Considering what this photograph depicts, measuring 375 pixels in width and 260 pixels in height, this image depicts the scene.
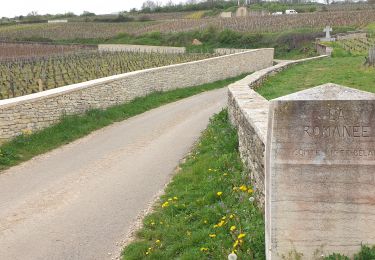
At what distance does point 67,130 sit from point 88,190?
461 centimetres

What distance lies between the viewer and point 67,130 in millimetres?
13023

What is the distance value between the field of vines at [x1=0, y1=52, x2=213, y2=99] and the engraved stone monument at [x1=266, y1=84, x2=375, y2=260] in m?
18.5

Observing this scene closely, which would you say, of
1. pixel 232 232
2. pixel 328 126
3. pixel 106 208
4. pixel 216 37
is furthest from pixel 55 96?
pixel 216 37

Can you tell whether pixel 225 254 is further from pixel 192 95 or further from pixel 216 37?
pixel 216 37

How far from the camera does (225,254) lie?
5.25 m

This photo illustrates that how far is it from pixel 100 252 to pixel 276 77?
51.2 feet

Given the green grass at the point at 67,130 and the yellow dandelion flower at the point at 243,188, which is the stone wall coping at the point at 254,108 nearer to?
the yellow dandelion flower at the point at 243,188

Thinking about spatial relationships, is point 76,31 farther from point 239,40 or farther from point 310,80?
point 310,80

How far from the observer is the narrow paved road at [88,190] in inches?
263

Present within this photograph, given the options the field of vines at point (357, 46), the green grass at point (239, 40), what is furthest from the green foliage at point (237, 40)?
the field of vines at point (357, 46)

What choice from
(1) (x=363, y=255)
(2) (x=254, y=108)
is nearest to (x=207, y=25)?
(2) (x=254, y=108)

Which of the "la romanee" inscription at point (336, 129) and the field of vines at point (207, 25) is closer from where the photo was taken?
the "la romanee" inscription at point (336, 129)

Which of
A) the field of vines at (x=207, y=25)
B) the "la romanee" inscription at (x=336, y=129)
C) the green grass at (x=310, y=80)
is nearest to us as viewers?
the "la romanee" inscription at (x=336, y=129)

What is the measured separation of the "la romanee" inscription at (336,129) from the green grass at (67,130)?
7574mm
